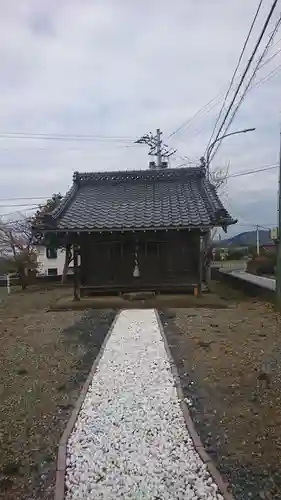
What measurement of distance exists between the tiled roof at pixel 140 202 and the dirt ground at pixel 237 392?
359cm

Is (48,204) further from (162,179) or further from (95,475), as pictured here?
(95,475)

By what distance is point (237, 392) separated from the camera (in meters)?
4.56

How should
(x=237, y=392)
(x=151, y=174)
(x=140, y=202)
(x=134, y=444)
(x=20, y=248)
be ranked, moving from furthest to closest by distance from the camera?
(x=20, y=248)
(x=151, y=174)
(x=140, y=202)
(x=237, y=392)
(x=134, y=444)

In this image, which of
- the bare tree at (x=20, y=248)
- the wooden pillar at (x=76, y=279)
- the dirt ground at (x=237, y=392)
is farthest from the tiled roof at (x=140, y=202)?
the bare tree at (x=20, y=248)

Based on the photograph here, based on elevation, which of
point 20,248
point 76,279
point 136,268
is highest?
point 20,248

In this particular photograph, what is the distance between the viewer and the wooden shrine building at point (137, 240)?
37.5 feet

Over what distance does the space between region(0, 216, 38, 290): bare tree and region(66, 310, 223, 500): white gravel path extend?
15.2m

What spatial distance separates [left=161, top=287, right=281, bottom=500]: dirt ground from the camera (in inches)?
121

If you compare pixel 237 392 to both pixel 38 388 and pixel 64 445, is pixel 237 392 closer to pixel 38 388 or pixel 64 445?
pixel 64 445

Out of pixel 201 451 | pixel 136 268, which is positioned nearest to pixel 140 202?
pixel 136 268

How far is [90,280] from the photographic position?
488 inches

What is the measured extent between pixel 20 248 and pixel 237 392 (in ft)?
70.2

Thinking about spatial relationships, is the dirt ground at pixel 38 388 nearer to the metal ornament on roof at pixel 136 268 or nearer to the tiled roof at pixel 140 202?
the metal ornament on roof at pixel 136 268

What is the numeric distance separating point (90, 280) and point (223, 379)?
25.6 feet
